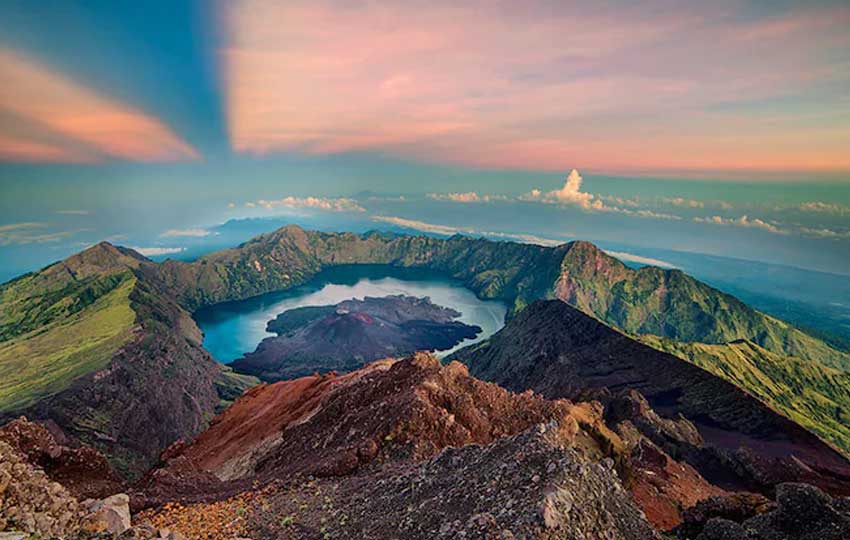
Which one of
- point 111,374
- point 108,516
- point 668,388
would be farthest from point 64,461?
point 111,374

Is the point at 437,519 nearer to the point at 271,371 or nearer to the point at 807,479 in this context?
the point at 807,479

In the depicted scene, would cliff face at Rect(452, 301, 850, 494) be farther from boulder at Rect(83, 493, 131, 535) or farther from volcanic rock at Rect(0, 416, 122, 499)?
volcanic rock at Rect(0, 416, 122, 499)

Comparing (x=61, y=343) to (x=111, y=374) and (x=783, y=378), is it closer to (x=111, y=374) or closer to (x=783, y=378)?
(x=111, y=374)

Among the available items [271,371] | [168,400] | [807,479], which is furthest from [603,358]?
[271,371]

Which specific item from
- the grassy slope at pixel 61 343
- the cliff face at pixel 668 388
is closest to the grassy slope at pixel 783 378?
the cliff face at pixel 668 388

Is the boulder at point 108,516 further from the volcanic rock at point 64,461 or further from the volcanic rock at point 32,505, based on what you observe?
the volcanic rock at point 64,461

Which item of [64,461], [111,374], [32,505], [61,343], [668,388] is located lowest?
[111,374]

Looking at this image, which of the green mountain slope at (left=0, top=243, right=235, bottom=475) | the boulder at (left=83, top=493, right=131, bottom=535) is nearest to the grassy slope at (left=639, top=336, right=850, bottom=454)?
the boulder at (left=83, top=493, right=131, bottom=535)
